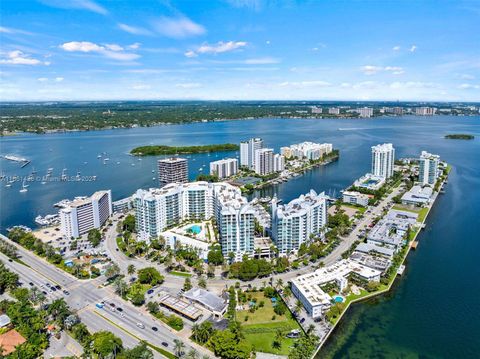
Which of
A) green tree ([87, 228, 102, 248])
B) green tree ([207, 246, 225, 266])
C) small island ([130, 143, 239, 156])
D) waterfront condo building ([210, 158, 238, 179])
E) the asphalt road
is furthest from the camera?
small island ([130, 143, 239, 156])

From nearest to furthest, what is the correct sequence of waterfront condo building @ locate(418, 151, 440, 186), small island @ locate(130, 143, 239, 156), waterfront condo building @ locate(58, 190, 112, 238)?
waterfront condo building @ locate(58, 190, 112, 238)
waterfront condo building @ locate(418, 151, 440, 186)
small island @ locate(130, 143, 239, 156)

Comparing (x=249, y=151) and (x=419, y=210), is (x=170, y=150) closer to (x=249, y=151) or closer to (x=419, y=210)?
(x=249, y=151)

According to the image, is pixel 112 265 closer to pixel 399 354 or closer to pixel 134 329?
pixel 134 329

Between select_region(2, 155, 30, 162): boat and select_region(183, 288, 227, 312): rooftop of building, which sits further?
select_region(2, 155, 30, 162): boat

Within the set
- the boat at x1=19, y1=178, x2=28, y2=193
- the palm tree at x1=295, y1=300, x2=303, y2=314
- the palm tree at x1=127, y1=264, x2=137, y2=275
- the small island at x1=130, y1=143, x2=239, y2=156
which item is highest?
Answer: the small island at x1=130, y1=143, x2=239, y2=156

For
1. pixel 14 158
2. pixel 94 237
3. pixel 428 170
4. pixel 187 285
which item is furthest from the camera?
pixel 14 158

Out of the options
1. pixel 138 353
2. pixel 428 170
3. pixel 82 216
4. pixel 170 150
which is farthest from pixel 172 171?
pixel 138 353

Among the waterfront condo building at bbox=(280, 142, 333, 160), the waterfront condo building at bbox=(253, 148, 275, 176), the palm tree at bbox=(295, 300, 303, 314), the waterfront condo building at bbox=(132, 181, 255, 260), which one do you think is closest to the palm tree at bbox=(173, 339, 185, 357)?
the palm tree at bbox=(295, 300, 303, 314)

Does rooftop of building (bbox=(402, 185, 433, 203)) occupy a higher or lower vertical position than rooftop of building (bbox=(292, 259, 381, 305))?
higher

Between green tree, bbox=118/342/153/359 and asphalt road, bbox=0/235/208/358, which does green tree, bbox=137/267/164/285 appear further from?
green tree, bbox=118/342/153/359
